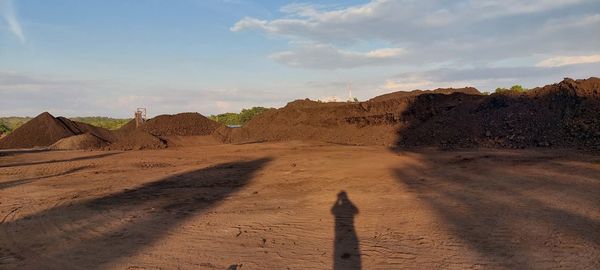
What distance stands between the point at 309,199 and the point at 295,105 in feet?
75.4

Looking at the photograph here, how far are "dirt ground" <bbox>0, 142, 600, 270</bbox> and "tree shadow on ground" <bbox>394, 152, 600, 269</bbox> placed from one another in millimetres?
26

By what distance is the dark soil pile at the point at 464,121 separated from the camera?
688 inches

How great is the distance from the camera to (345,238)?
678cm

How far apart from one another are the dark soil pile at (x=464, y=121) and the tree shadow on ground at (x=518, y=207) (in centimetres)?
454

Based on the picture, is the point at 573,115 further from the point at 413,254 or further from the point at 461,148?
the point at 413,254

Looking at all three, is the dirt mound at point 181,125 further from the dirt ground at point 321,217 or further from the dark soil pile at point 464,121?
the dirt ground at point 321,217

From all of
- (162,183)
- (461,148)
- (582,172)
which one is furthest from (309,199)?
(461,148)

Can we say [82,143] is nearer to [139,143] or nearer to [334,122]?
[139,143]

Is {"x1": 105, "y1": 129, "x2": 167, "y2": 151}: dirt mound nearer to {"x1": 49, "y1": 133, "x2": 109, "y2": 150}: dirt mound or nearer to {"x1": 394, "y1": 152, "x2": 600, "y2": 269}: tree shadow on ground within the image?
{"x1": 49, "y1": 133, "x2": 109, "y2": 150}: dirt mound


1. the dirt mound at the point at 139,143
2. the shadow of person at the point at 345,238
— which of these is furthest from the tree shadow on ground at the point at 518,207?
the dirt mound at the point at 139,143

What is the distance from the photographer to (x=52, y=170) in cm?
1739

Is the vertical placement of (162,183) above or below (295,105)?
below

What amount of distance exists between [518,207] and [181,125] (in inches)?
1266

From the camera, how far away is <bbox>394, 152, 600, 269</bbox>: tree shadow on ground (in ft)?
19.1
